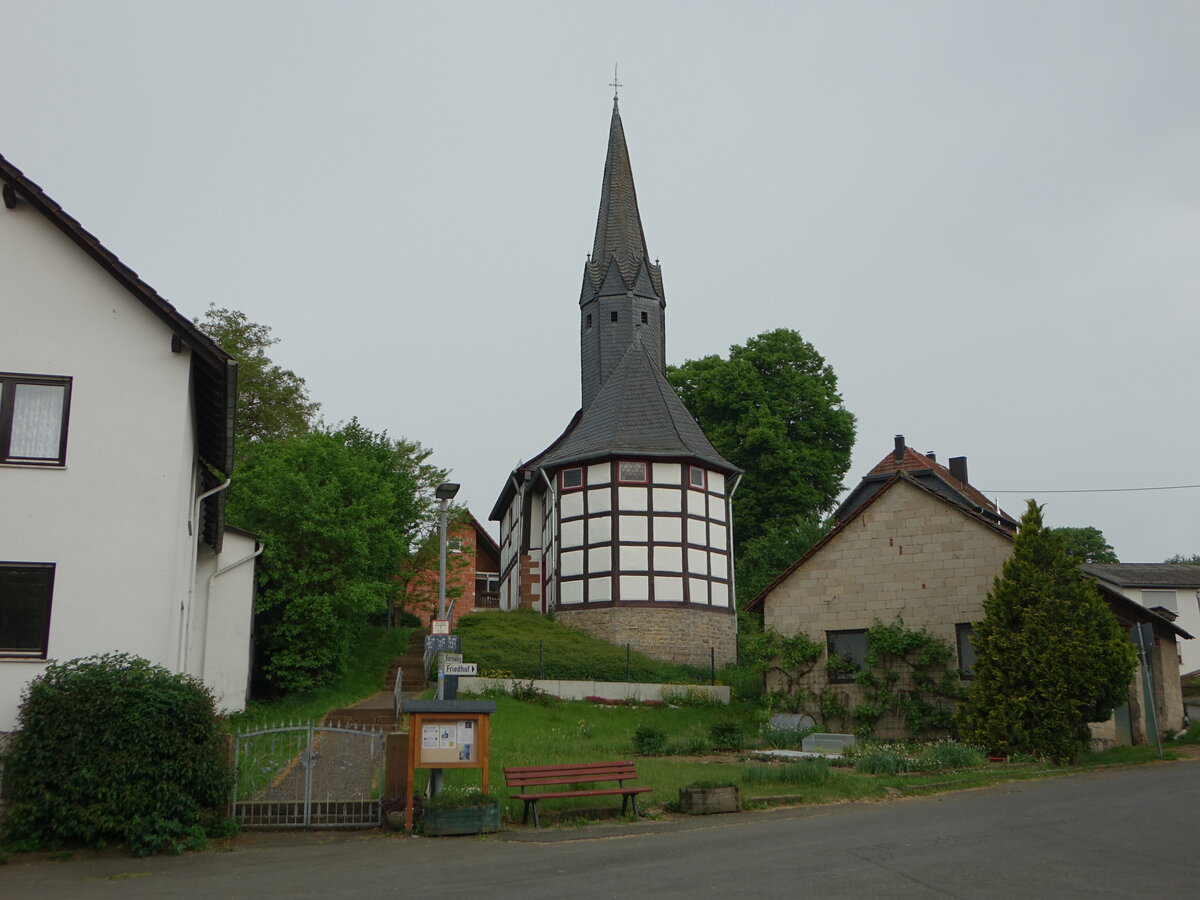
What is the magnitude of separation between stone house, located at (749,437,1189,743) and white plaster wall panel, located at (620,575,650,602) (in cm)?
678

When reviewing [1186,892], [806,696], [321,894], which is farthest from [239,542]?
[1186,892]

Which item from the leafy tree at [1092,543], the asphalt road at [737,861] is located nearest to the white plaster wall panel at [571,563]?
the asphalt road at [737,861]

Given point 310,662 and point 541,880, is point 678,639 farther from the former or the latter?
point 541,880

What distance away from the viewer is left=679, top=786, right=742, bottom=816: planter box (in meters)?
15.1

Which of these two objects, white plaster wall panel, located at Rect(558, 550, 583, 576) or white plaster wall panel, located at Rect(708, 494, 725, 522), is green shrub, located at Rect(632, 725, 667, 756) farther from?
white plaster wall panel, located at Rect(708, 494, 725, 522)

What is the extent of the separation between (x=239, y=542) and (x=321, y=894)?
16636 mm

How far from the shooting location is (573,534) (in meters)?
35.8

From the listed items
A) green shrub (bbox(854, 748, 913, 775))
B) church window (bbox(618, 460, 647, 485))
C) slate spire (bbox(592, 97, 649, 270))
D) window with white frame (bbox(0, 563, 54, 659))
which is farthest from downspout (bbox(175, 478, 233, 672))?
slate spire (bbox(592, 97, 649, 270))

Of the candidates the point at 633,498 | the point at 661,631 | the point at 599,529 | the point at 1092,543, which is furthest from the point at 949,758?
the point at 1092,543

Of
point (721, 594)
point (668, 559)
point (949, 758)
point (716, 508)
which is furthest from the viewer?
point (716, 508)

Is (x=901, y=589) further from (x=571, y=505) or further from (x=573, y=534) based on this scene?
(x=571, y=505)

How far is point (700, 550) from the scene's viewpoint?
35500 mm

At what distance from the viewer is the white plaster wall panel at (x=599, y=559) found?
34.8 metres

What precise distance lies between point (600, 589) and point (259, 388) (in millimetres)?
16458
